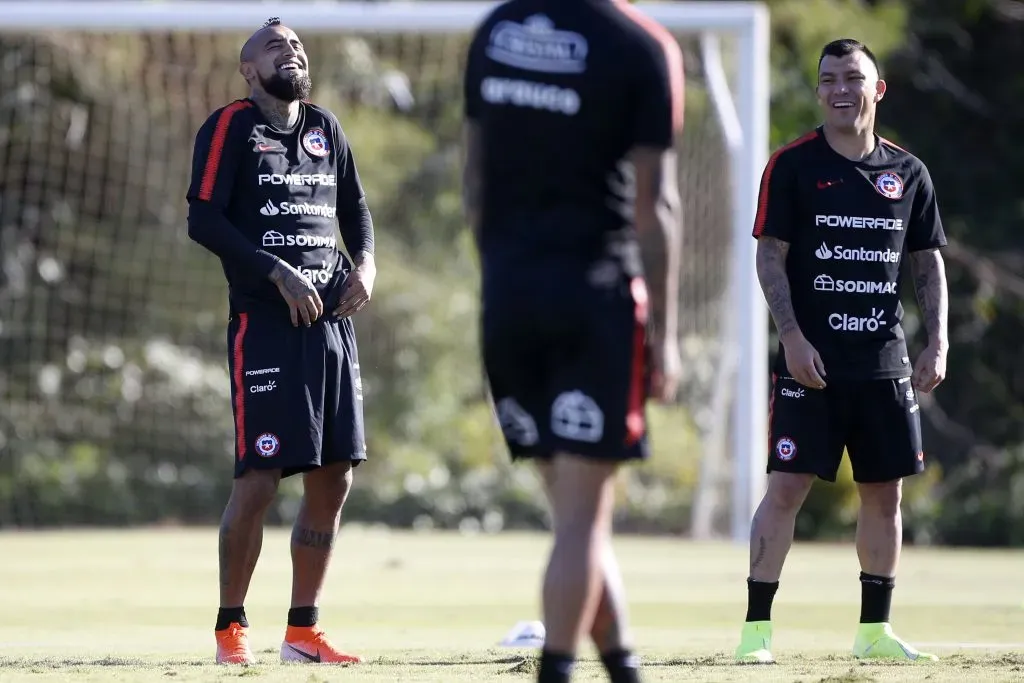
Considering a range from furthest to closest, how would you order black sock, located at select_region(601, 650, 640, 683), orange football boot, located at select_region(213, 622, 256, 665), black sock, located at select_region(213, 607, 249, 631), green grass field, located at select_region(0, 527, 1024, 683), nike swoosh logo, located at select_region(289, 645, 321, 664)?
nike swoosh logo, located at select_region(289, 645, 321, 664), black sock, located at select_region(213, 607, 249, 631), orange football boot, located at select_region(213, 622, 256, 665), green grass field, located at select_region(0, 527, 1024, 683), black sock, located at select_region(601, 650, 640, 683)

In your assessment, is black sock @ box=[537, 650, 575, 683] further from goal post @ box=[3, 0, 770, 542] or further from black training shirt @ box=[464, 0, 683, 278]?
goal post @ box=[3, 0, 770, 542]

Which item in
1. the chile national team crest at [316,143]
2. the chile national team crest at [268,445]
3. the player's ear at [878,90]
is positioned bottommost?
the chile national team crest at [268,445]

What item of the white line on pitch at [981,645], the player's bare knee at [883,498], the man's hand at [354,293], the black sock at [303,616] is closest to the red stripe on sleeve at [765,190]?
the player's bare knee at [883,498]

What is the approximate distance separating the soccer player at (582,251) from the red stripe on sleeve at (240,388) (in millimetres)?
2085

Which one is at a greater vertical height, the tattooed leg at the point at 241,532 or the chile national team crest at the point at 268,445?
the chile national team crest at the point at 268,445

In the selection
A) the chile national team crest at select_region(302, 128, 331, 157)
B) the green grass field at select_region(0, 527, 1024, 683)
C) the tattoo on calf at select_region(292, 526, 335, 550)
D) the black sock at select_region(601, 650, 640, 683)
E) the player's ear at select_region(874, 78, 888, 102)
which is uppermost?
the player's ear at select_region(874, 78, 888, 102)

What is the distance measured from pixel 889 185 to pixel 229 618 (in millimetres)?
2938

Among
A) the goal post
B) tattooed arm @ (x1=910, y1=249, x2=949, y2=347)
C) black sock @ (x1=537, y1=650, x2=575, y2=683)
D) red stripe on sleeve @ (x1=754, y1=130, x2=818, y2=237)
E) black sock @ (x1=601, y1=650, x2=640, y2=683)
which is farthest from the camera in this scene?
the goal post

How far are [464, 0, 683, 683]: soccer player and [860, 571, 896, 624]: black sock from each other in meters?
2.35

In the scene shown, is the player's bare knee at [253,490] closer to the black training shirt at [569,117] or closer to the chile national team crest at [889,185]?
the black training shirt at [569,117]

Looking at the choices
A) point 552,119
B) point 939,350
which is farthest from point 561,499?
point 939,350

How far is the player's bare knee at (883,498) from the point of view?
6652mm

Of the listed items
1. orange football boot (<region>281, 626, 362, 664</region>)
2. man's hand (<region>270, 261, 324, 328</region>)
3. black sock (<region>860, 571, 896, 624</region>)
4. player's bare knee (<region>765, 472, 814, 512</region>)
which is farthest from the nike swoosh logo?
black sock (<region>860, 571, 896, 624</region>)

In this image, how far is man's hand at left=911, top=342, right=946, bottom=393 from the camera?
21.9 feet
